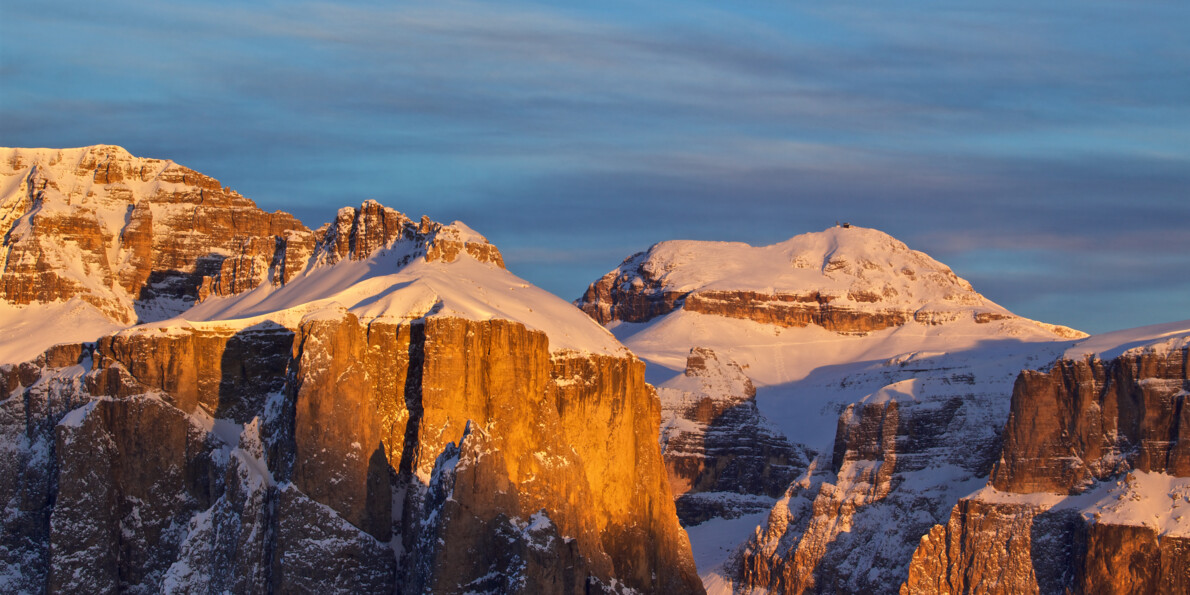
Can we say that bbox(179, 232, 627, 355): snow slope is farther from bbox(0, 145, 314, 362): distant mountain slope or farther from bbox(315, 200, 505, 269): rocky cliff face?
bbox(0, 145, 314, 362): distant mountain slope

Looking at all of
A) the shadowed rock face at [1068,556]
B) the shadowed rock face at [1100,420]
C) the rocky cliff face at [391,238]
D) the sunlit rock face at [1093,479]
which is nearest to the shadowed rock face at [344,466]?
the rocky cliff face at [391,238]

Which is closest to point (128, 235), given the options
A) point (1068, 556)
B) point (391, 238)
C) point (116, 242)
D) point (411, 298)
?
point (116, 242)

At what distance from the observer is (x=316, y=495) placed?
139 meters

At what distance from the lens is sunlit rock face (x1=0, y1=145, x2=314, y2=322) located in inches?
7126

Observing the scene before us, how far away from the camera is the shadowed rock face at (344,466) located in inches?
5349

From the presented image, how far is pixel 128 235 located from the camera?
7549 inches

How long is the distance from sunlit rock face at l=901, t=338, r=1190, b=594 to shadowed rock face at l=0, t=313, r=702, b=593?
4145 centimetres

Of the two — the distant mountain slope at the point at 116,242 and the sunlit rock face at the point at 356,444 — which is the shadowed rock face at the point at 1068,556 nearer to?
the sunlit rock face at the point at 356,444

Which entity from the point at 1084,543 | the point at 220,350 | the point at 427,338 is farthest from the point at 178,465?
the point at 1084,543

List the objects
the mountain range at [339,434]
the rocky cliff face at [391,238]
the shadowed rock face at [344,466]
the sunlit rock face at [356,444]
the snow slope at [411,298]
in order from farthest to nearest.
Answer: the rocky cliff face at [391,238], the snow slope at [411,298], the mountain range at [339,434], the sunlit rock face at [356,444], the shadowed rock face at [344,466]

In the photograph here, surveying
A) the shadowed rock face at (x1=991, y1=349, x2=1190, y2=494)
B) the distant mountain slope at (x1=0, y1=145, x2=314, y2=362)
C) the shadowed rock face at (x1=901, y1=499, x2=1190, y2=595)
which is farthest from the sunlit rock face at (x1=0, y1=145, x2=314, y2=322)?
the shadowed rock face at (x1=901, y1=499, x2=1190, y2=595)

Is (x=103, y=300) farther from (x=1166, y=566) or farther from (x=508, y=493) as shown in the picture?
(x=1166, y=566)

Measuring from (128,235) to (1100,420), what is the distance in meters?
71.7

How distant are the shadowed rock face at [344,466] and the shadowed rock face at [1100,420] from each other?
4685 cm
